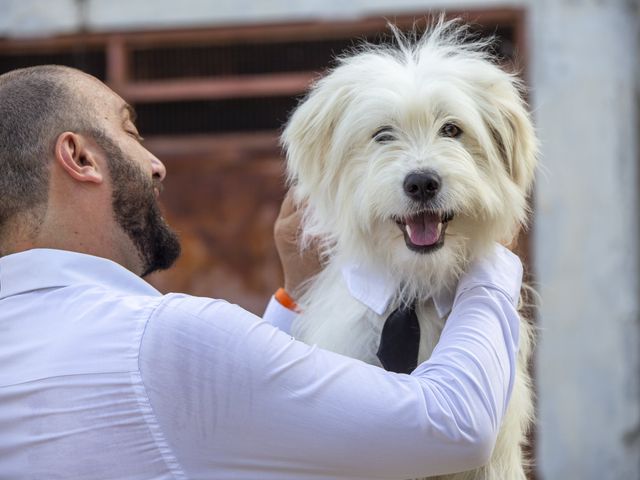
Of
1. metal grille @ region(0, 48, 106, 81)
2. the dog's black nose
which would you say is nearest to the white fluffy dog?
the dog's black nose

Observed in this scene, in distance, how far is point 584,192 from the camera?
21.3ft

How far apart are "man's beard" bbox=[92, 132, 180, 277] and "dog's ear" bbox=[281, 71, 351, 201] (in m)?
0.42

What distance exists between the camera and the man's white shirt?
191cm

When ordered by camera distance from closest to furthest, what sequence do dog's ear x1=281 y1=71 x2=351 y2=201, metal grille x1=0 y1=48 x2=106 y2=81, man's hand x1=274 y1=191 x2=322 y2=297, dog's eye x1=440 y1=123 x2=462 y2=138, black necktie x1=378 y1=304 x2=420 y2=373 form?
black necktie x1=378 y1=304 x2=420 y2=373 < dog's eye x1=440 y1=123 x2=462 y2=138 < dog's ear x1=281 y1=71 x2=351 y2=201 < man's hand x1=274 y1=191 x2=322 y2=297 < metal grille x1=0 y1=48 x2=106 y2=81

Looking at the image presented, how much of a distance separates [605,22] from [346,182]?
4.38 m

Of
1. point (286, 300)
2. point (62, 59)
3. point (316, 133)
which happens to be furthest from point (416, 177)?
point (62, 59)

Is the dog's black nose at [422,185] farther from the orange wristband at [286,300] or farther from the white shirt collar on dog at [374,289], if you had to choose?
the orange wristband at [286,300]

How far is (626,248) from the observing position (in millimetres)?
6465

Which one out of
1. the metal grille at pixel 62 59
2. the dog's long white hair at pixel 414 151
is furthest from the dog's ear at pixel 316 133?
the metal grille at pixel 62 59

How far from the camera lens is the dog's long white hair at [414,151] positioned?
2.43m

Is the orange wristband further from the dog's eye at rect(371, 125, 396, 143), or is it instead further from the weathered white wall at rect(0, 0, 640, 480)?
the weathered white wall at rect(0, 0, 640, 480)

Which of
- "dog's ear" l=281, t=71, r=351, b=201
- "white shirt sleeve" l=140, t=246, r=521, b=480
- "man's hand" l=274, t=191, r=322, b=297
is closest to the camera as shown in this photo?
"white shirt sleeve" l=140, t=246, r=521, b=480

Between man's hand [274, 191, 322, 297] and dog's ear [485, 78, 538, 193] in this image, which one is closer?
dog's ear [485, 78, 538, 193]

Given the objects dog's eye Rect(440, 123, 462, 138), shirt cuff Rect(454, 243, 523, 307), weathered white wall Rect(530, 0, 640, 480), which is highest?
dog's eye Rect(440, 123, 462, 138)
